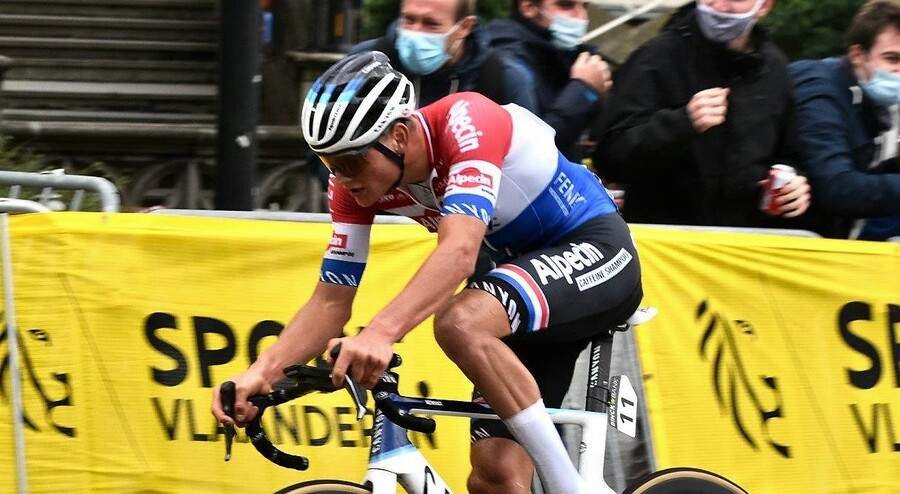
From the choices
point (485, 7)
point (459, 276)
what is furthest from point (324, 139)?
point (485, 7)

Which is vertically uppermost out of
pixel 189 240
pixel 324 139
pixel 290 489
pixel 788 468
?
pixel 324 139

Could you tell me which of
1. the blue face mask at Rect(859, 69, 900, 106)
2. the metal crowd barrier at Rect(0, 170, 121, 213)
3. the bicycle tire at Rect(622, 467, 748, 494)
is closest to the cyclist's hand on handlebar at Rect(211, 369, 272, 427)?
the bicycle tire at Rect(622, 467, 748, 494)

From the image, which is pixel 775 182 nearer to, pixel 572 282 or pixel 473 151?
pixel 572 282

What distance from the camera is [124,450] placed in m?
5.63

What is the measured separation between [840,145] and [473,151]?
2929 mm

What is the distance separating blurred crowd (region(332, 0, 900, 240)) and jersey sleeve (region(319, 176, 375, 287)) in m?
1.69

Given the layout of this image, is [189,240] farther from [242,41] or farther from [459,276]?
[459,276]

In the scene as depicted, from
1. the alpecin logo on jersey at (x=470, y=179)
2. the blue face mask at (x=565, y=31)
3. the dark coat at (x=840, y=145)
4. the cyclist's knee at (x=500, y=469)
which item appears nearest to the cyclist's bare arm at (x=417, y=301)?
the alpecin logo on jersey at (x=470, y=179)

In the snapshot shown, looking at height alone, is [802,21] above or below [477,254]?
above

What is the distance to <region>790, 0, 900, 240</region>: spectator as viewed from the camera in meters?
6.50

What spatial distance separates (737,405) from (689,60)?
145cm

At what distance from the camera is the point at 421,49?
602 cm

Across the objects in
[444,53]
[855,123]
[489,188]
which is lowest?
[489,188]

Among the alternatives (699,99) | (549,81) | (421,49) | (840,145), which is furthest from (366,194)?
(840,145)
